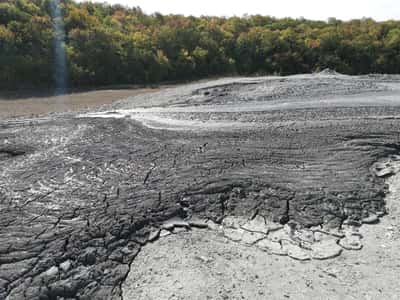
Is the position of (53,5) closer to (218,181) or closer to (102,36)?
(102,36)

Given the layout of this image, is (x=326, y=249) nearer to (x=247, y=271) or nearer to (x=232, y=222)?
(x=247, y=271)

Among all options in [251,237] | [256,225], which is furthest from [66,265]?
[256,225]

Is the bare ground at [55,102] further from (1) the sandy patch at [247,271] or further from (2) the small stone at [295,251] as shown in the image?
(2) the small stone at [295,251]

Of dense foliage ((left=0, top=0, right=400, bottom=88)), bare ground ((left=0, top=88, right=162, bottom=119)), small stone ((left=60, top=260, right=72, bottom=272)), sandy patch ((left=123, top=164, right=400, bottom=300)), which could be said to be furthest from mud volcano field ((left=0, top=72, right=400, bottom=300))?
dense foliage ((left=0, top=0, right=400, bottom=88))

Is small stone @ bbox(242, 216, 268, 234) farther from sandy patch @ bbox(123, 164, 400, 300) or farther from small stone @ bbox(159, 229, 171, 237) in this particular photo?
small stone @ bbox(159, 229, 171, 237)

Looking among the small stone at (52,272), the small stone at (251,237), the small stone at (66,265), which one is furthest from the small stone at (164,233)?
the small stone at (52,272)

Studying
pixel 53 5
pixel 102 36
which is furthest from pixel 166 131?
pixel 53 5
